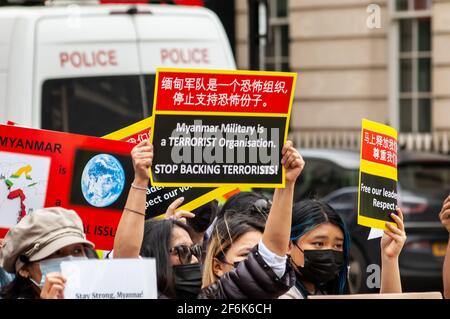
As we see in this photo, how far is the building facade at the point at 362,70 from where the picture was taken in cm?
1677

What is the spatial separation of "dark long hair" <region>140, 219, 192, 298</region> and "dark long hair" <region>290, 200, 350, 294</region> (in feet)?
1.29

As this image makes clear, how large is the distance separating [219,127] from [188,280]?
1.92ft

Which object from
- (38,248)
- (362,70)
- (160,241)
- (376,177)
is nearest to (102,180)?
(160,241)

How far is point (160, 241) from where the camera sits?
410 centimetres

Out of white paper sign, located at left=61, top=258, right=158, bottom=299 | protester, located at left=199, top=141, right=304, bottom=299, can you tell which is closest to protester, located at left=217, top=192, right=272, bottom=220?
protester, located at left=199, top=141, right=304, bottom=299

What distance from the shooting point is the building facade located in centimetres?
1677

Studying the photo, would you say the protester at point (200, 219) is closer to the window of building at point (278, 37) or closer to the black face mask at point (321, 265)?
the black face mask at point (321, 265)

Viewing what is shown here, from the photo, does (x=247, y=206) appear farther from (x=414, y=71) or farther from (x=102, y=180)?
(x=414, y=71)

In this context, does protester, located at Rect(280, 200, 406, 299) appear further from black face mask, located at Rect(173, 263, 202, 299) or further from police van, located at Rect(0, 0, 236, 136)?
police van, located at Rect(0, 0, 236, 136)
